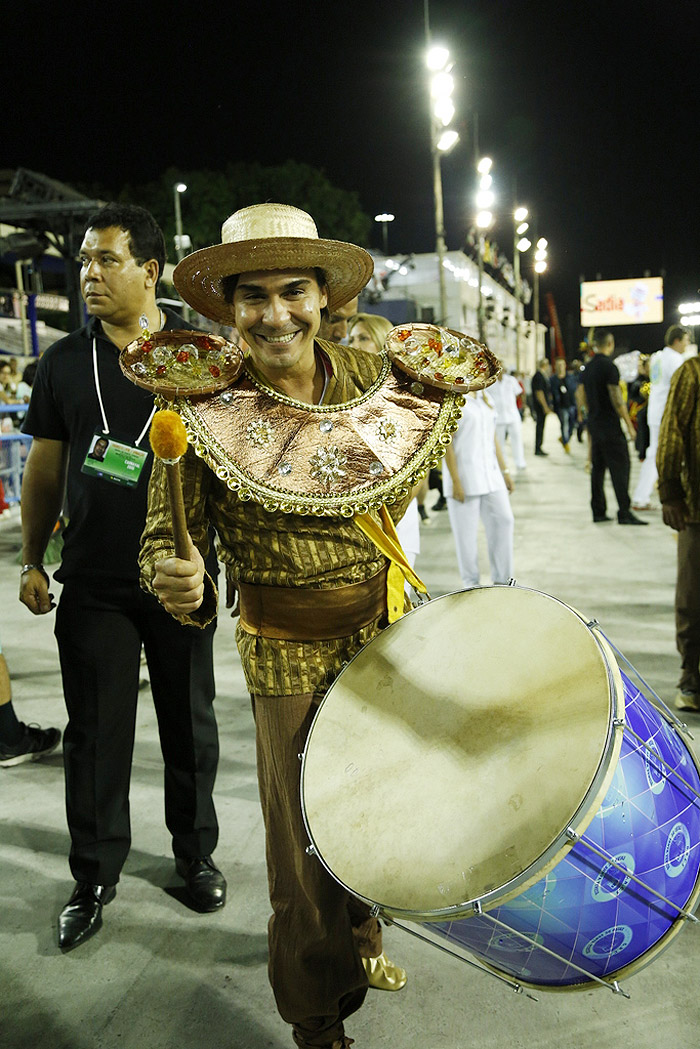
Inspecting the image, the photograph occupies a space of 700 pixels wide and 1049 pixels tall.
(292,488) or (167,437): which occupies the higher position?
(167,437)

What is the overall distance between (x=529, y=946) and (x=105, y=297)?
6.85ft

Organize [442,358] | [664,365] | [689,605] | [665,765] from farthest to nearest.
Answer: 1. [664,365]
2. [689,605]
3. [442,358]
4. [665,765]

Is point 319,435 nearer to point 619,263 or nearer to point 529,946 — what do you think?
point 529,946

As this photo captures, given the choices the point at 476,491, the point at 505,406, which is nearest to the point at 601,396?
the point at 505,406

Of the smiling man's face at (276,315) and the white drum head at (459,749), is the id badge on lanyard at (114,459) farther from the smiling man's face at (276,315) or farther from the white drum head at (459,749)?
the white drum head at (459,749)

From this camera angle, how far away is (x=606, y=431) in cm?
904

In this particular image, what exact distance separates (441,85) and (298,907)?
13863 millimetres

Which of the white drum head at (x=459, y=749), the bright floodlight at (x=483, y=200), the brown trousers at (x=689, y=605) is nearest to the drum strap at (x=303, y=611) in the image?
the white drum head at (x=459, y=749)

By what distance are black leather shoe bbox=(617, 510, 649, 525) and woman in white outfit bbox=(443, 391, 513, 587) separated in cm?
379

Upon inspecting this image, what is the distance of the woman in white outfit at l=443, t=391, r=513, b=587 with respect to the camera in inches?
214

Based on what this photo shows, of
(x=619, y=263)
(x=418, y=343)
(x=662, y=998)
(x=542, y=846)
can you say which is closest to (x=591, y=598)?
(x=662, y=998)

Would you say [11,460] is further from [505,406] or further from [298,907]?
[298,907]

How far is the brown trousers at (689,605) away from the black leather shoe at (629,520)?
16.5ft

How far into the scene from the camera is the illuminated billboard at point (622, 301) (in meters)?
48.1
